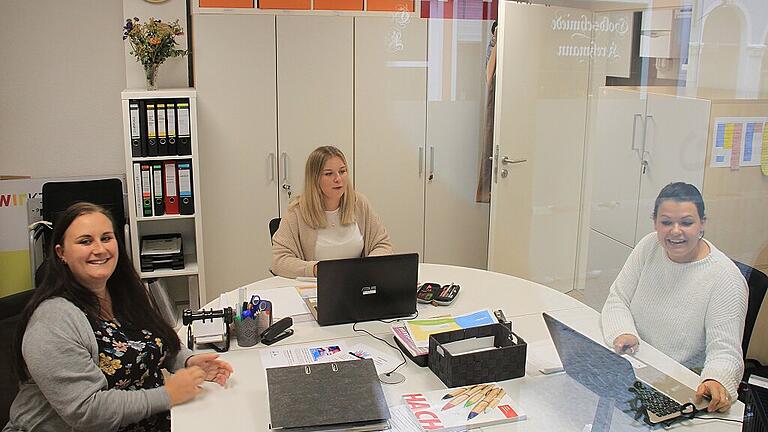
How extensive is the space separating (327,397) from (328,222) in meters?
1.39

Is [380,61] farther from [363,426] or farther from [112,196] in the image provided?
[363,426]

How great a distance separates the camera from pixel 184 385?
1984 millimetres

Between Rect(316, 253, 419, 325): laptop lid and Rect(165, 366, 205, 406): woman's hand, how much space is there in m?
0.54

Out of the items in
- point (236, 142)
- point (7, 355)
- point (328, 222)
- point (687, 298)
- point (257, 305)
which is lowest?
point (7, 355)

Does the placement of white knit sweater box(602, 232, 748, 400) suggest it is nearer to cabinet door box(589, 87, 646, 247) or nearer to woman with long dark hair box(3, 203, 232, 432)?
cabinet door box(589, 87, 646, 247)

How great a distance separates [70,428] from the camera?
2.05 meters

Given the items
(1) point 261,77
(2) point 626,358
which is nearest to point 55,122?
(1) point 261,77

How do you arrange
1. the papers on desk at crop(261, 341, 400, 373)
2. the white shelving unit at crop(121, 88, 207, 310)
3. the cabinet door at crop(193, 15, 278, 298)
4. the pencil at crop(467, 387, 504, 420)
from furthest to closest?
the cabinet door at crop(193, 15, 278, 298) < the white shelving unit at crop(121, 88, 207, 310) < the papers on desk at crop(261, 341, 400, 373) < the pencil at crop(467, 387, 504, 420)

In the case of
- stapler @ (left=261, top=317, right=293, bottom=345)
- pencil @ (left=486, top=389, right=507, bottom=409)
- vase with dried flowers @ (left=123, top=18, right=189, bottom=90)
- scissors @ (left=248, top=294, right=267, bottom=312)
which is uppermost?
vase with dried flowers @ (left=123, top=18, right=189, bottom=90)

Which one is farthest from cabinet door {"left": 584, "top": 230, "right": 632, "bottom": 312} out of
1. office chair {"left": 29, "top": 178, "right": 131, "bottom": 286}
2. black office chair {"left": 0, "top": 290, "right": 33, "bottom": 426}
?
office chair {"left": 29, "top": 178, "right": 131, "bottom": 286}

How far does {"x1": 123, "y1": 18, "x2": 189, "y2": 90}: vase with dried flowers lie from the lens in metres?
3.82

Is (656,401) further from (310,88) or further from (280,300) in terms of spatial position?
(310,88)

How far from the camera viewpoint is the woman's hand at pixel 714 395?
1771 millimetres

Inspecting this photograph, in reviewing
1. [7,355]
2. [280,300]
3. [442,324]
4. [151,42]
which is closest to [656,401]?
[442,324]
